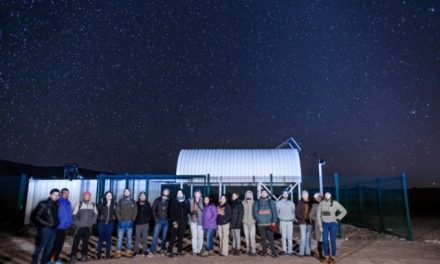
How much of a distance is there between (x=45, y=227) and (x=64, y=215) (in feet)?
2.13

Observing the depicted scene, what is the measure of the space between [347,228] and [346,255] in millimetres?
5603

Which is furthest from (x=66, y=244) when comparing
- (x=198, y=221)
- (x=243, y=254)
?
(x=243, y=254)

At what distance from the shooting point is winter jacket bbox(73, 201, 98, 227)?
30.6ft

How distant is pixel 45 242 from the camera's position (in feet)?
26.7

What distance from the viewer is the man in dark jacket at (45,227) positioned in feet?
26.4

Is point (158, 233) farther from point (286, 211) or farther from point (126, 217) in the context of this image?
point (286, 211)

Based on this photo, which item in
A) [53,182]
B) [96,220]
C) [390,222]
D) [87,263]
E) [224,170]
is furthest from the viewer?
[224,170]

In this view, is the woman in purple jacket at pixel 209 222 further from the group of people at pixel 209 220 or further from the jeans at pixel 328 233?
the jeans at pixel 328 233

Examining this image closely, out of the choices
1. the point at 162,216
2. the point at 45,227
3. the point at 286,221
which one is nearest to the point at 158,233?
the point at 162,216

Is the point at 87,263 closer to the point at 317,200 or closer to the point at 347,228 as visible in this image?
the point at 317,200

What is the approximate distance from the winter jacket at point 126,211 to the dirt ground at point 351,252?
1092 mm

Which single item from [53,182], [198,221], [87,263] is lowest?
[87,263]

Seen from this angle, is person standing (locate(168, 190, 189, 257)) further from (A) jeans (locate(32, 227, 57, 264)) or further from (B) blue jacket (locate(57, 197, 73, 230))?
(A) jeans (locate(32, 227, 57, 264))

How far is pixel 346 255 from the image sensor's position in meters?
9.95
